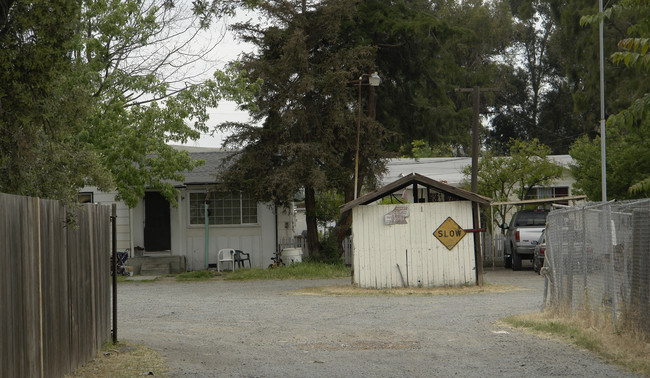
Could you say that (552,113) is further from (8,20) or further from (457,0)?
(8,20)

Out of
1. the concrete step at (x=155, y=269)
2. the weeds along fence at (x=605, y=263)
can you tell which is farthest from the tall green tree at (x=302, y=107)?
the weeds along fence at (x=605, y=263)

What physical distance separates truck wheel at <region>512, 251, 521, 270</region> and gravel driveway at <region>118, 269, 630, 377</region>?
748 centimetres

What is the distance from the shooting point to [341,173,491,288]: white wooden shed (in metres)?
20.1

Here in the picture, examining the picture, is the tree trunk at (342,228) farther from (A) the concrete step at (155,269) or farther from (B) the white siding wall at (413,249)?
(B) the white siding wall at (413,249)

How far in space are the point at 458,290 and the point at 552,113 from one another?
35.1 meters

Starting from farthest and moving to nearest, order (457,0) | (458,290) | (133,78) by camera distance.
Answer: (457,0), (133,78), (458,290)

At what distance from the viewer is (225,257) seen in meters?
28.9

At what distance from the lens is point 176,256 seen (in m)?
29.0

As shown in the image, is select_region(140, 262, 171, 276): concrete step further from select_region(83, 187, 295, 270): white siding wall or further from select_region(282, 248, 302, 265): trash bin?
select_region(282, 248, 302, 265): trash bin

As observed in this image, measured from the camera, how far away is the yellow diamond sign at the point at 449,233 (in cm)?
2003

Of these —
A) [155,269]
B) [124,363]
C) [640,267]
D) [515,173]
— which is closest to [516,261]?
[515,173]

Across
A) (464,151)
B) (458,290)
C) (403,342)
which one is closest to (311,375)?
(403,342)

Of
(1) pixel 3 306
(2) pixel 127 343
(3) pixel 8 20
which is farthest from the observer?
(2) pixel 127 343

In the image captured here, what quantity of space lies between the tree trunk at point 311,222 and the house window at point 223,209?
2.37 m
